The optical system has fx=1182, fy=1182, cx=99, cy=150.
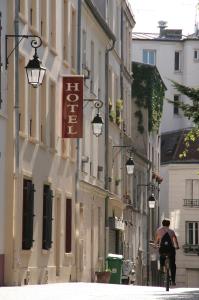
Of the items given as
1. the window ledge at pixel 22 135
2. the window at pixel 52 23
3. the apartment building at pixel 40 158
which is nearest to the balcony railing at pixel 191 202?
the apartment building at pixel 40 158

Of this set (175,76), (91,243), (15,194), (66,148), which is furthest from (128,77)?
(175,76)

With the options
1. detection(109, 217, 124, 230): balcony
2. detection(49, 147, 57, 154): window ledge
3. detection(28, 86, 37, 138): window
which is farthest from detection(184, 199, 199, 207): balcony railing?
detection(28, 86, 37, 138): window

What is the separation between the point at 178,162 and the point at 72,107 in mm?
50747

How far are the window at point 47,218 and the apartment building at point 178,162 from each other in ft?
146

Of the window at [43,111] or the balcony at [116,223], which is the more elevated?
the window at [43,111]

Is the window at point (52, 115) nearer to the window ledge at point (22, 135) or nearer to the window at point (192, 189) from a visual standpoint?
the window ledge at point (22, 135)

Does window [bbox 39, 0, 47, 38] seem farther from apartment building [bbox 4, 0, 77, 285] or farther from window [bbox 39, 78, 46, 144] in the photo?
window [bbox 39, 78, 46, 144]

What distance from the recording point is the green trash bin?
4166cm

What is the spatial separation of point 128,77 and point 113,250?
414 inches

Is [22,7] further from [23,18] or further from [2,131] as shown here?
[2,131]

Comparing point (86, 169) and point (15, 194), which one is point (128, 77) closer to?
point (86, 169)

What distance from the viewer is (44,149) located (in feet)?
108

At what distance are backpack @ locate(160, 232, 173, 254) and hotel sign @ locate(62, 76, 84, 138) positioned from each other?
9229 mm

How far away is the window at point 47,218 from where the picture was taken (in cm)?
3238
